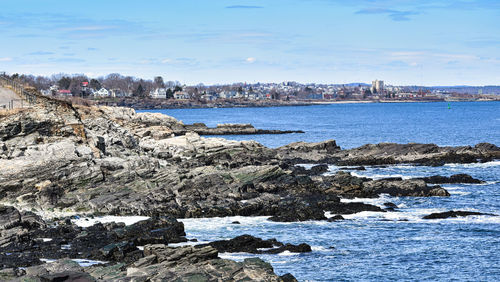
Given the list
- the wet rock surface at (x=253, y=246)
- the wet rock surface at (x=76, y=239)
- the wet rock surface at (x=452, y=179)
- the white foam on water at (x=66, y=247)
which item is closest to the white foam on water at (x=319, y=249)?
the wet rock surface at (x=253, y=246)

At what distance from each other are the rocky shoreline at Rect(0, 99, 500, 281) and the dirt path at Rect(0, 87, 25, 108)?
2688 millimetres

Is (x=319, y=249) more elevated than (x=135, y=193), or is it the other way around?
(x=135, y=193)

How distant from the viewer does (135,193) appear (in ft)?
126

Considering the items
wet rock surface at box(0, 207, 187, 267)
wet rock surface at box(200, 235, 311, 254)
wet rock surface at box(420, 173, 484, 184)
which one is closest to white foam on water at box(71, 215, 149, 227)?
wet rock surface at box(0, 207, 187, 267)

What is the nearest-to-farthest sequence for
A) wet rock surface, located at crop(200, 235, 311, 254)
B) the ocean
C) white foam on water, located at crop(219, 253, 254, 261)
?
the ocean
white foam on water, located at crop(219, 253, 254, 261)
wet rock surface, located at crop(200, 235, 311, 254)

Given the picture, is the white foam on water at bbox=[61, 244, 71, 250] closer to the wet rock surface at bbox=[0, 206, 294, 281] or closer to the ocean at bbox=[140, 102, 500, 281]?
the wet rock surface at bbox=[0, 206, 294, 281]

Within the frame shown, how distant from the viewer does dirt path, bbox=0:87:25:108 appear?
51406 millimetres

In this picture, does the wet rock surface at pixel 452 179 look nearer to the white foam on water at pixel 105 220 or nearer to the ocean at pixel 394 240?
the ocean at pixel 394 240

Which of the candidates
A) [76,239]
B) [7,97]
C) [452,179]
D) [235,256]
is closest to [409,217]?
[235,256]

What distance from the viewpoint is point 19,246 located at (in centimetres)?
2748

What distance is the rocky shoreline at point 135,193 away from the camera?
74.9 feet

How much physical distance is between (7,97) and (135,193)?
21270 millimetres

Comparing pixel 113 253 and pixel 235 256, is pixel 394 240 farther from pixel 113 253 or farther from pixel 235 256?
pixel 113 253

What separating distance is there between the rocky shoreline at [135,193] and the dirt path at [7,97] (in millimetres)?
2688
